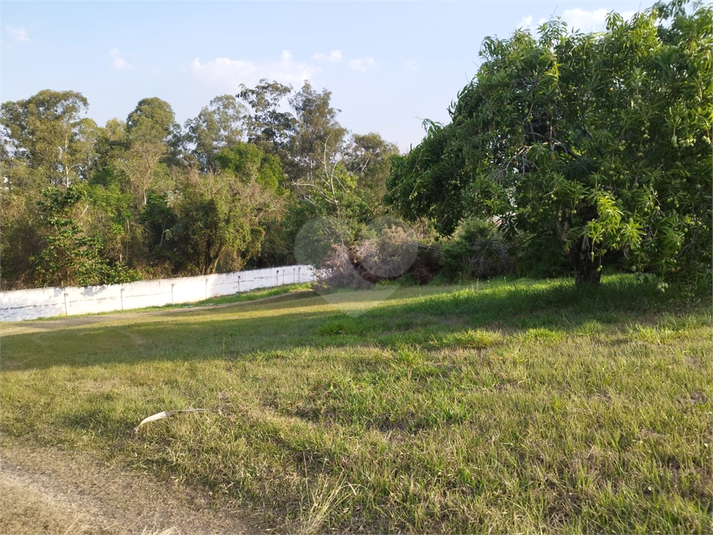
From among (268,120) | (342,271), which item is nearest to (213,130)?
(268,120)

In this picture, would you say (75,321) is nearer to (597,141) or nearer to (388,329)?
(388,329)

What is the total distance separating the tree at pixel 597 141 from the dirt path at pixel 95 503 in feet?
15.3

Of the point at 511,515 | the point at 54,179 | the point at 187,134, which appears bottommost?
the point at 511,515

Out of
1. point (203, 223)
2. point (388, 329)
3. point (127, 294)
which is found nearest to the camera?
point (388, 329)

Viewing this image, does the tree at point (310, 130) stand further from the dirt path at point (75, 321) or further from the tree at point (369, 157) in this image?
the dirt path at point (75, 321)

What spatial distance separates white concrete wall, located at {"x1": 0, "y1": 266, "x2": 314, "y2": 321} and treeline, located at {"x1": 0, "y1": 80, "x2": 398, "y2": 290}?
0.99 metres

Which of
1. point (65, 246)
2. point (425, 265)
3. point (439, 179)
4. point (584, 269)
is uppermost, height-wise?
point (439, 179)

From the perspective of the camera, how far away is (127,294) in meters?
23.6

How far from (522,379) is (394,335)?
2.69 metres

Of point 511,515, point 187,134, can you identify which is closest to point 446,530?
point 511,515

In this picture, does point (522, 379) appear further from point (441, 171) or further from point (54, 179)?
point (54, 179)

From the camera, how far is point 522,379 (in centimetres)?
418

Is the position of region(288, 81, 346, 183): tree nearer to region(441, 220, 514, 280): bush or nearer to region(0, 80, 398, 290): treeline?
region(0, 80, 398, 290): treeline

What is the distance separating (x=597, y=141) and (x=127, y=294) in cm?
2242
